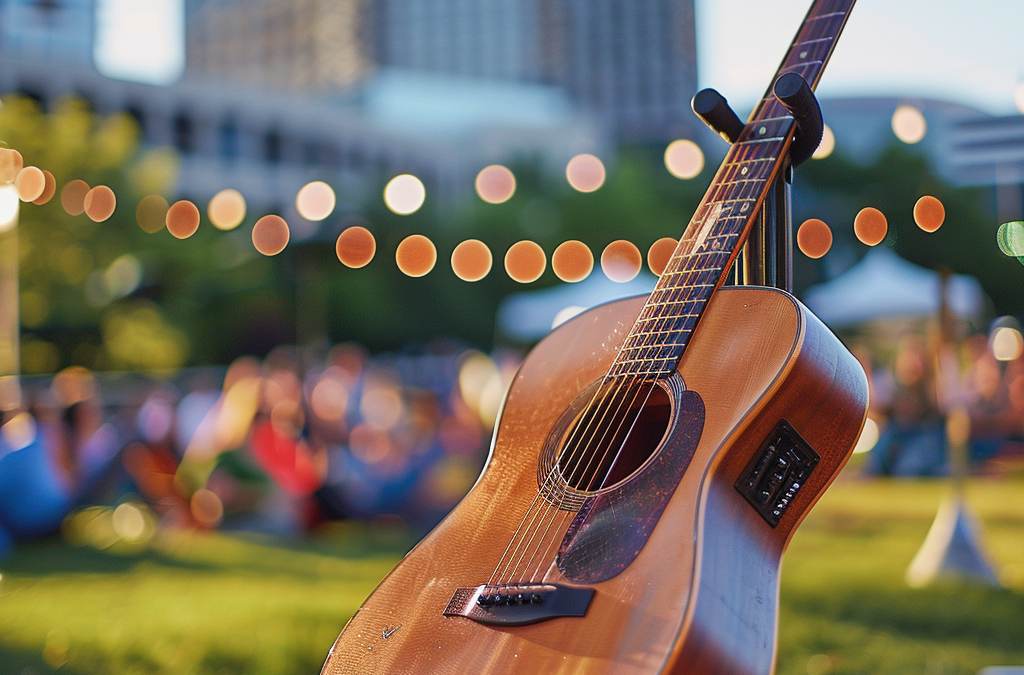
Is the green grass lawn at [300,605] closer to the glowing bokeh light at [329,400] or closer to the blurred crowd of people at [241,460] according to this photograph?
the blurred crowd of people at [241,460]

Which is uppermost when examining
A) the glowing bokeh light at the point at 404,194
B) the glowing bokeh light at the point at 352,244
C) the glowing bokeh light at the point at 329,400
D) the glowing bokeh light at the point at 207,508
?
the glowing bokeh light at the point at 404,194

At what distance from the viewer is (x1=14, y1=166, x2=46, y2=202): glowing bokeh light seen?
39.9 feet

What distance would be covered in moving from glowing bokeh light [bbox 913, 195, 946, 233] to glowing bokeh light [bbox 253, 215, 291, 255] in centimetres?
568

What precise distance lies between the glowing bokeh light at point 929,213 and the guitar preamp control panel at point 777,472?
3613mm

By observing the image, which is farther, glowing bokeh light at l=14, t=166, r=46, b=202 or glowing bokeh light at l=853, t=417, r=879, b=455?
glowing bokeh light at l=14, t=166, r=46, b=202

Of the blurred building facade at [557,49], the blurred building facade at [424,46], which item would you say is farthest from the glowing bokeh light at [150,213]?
the blurred building facade at [424,46]

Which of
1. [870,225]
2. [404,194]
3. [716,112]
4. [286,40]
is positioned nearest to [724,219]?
[716,112]

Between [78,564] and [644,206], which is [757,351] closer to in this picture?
[78,564]

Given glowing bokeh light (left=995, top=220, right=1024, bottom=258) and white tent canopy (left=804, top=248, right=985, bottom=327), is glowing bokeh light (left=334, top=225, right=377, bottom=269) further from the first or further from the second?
glowing bokeh light (left=995, top=220, right=1024, bottom=258)

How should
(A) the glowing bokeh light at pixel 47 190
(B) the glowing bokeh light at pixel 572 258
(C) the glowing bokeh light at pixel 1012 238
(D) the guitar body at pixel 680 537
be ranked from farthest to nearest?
1. (A) the glowing bokeh light at pixel 47 190
2. (B) the glowing bokeh light at pixel 572 258
3. (C) the glowing bokeh light at pixel 1012 238
4. (D) the guitar body at pixel 680 537

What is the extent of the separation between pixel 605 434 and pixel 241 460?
17.4 ft

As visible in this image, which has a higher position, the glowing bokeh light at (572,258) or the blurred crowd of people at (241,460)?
the blurred crowd of people at (241,460)

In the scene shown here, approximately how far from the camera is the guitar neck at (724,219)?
1297mm

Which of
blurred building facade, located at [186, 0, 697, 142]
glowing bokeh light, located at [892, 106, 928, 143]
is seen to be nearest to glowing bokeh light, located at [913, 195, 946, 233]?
glowing bokeh light, located at [892, 106, 928, 143]
